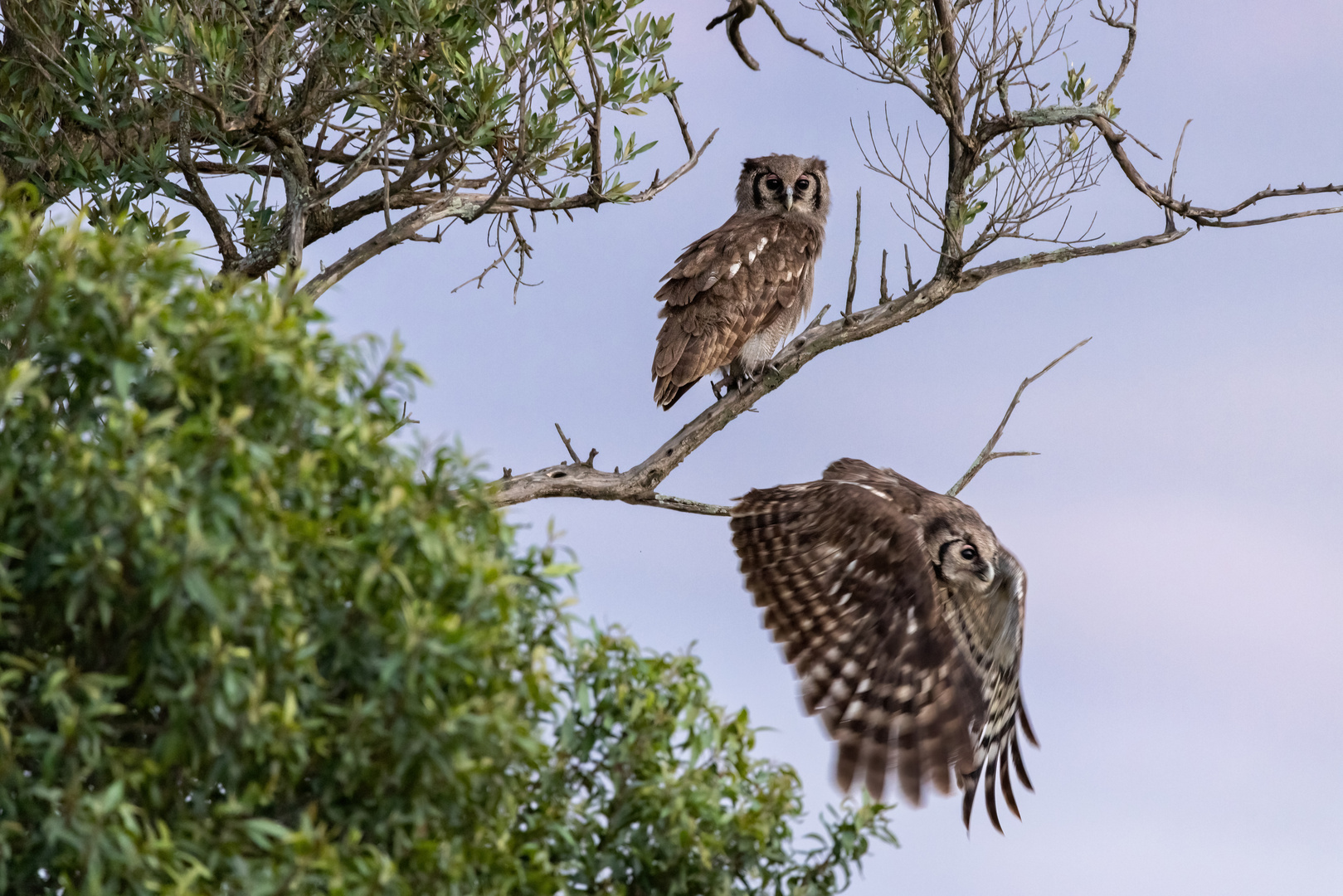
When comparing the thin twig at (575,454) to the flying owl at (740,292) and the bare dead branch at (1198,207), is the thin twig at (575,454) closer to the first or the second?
the flying owl at (740,292)

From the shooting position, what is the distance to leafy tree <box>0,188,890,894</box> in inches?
113

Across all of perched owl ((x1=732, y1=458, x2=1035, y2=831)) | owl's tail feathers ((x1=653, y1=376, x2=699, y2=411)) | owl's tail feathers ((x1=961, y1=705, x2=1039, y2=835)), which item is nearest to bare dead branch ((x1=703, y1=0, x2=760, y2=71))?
owl's tail feathers ((x1=653, y1=376, x2=699, y2=411))

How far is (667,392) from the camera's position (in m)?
7.96

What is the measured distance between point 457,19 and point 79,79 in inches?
83.3

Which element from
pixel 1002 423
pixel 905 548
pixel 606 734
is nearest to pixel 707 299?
pixel 1002 423

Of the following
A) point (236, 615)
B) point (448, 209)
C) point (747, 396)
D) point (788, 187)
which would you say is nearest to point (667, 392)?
point (747, 396)

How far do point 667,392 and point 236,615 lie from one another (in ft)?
17.2

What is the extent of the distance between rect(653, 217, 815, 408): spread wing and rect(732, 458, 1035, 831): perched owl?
4.28 feet

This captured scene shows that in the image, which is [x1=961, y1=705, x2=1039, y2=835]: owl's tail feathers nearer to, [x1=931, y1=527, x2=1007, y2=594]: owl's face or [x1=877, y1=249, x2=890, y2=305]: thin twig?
[x1=931, y1=527, x2=1007, y2=594]: owl's face

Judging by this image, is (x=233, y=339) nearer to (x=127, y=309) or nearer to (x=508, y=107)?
(x=127, y=309)

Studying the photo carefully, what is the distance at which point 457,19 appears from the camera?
664cm

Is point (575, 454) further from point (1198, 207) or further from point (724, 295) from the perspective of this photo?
point (1198, 207)

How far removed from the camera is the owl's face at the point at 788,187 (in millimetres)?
9398

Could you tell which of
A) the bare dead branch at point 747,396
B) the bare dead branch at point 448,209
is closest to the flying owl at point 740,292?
the bare dead branch at point 747,396
